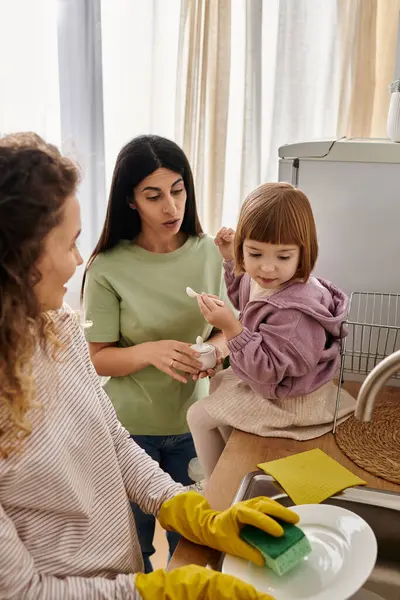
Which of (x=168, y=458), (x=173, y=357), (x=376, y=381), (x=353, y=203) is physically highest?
(x=353, y=203)

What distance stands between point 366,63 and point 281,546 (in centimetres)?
157

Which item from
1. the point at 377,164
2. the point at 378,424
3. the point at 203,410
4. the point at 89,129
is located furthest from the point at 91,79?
the point at 378,424

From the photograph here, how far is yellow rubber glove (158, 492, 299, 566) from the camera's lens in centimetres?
75

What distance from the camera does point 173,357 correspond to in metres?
1.23

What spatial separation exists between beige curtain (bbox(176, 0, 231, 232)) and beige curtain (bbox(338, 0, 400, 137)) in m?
0.40

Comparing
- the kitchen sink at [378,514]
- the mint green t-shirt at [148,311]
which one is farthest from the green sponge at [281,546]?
the mint green t-shirt at [148,311]

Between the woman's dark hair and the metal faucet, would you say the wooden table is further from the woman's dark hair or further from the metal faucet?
the woman's dark hair

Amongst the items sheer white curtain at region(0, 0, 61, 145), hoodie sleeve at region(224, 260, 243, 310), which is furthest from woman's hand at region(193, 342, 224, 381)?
sheer white curtain at region(0, 0, 61, 145)

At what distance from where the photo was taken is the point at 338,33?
1.80 metres

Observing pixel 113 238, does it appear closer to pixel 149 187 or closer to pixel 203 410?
pixel 149 187

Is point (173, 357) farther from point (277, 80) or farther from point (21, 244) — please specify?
point (277, 80)

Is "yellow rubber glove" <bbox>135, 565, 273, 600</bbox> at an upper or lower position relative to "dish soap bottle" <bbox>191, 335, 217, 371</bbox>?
lower

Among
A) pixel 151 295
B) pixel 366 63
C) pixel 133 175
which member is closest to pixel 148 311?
pixel 151 295

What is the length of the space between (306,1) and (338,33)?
149 millimetres
